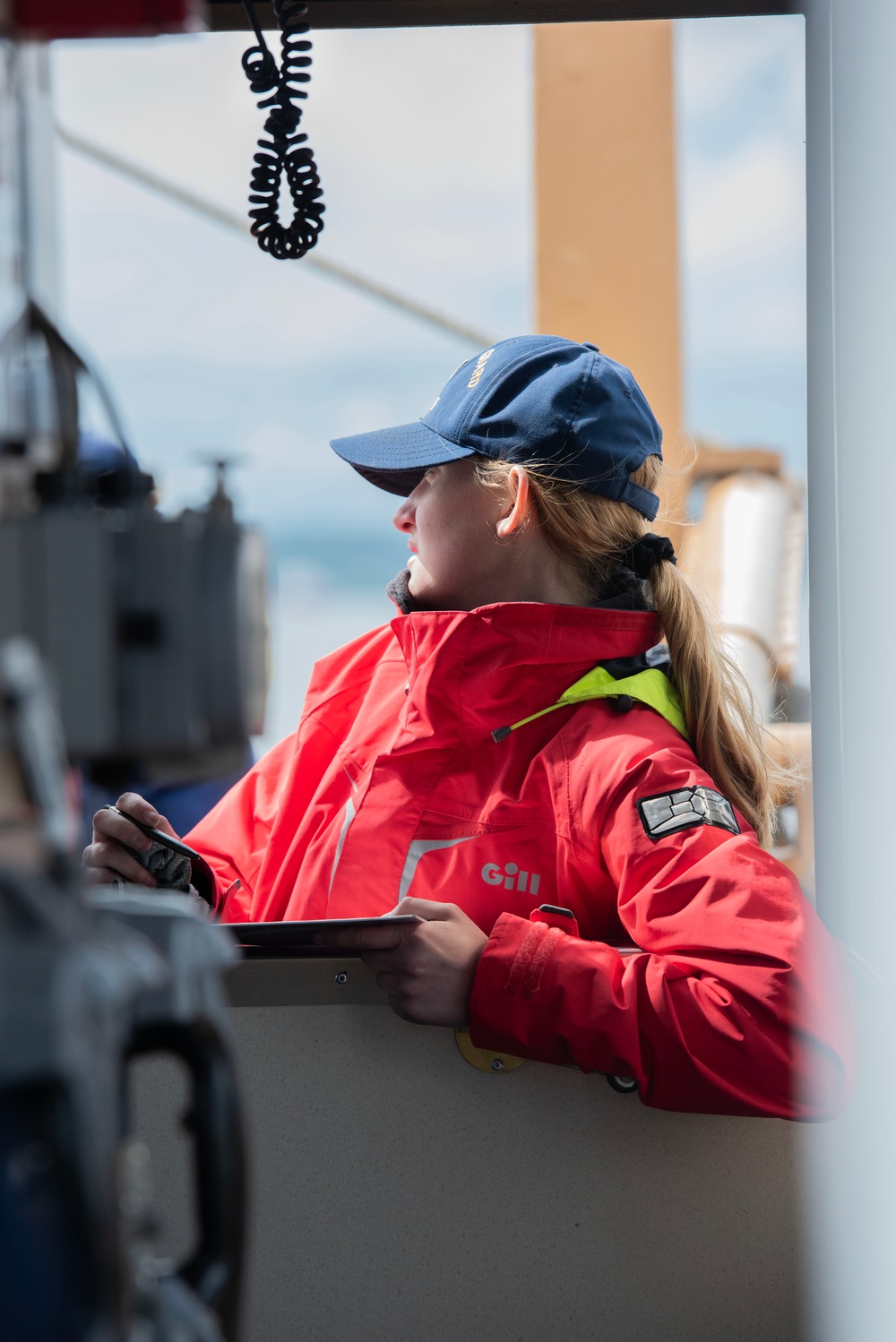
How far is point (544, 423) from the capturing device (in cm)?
148

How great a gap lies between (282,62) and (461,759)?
75 centimetres

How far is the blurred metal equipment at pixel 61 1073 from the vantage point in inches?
16.6

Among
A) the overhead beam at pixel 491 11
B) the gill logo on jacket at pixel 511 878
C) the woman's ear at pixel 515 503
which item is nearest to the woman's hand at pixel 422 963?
the gill logo on jacket at pixel 511 878

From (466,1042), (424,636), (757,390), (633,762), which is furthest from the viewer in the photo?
(757,390)

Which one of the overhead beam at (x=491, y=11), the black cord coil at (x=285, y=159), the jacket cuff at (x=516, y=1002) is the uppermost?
the overhead beam at (x=491, y=11)

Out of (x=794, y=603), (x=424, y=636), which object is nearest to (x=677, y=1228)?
(x=424, y=636)

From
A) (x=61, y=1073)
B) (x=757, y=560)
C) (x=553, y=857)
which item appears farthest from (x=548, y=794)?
(x=757, y=560)

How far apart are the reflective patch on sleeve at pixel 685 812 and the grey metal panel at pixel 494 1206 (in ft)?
0.83

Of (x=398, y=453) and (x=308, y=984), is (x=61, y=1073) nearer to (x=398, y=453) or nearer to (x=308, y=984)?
(x=308, y=984)

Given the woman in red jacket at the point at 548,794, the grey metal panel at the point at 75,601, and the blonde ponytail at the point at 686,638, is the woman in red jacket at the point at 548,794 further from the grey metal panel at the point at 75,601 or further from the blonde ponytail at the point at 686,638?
the grey metal panel at the point at 75,601

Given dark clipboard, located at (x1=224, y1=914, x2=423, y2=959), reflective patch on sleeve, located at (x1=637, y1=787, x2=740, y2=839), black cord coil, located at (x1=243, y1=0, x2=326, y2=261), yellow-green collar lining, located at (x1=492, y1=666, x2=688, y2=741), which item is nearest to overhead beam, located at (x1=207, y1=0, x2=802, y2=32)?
black cord coil, located at (x1=243, y1=0, x2=326, y2=261)

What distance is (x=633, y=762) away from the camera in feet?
4.28

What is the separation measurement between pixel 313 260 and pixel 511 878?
9.29ft

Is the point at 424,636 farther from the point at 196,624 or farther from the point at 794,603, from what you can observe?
the point at 794,603
